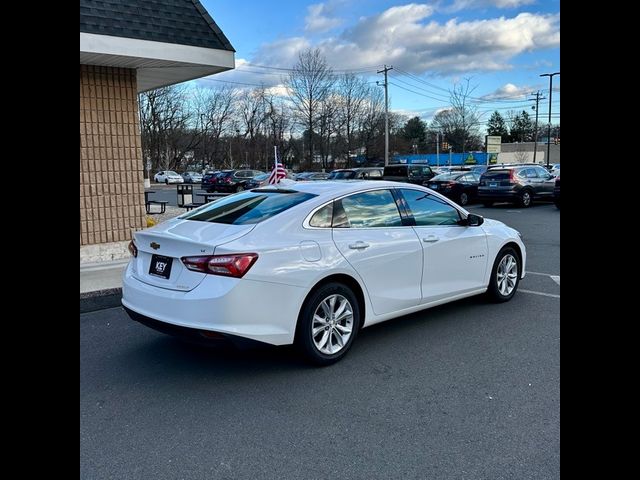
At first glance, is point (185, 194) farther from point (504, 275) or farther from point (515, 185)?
point (504, 275)

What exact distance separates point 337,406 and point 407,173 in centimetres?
2262

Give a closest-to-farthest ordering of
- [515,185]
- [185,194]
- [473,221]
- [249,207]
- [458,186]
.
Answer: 1. [249,207]
2. [473,221]
3. [185,194]
4. [515,185]
5. [458,186]

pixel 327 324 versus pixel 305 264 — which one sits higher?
pixel 305 264

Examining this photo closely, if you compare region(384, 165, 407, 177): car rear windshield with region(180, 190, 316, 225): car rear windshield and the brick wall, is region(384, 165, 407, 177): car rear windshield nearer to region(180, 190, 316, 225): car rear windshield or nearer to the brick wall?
the brick wall

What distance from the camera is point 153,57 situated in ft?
26.5

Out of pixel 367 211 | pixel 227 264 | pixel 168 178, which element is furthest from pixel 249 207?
pixel 168 178

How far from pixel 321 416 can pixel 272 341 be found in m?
0.73

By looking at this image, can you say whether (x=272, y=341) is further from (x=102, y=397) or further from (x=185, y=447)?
(x=102, y=397)

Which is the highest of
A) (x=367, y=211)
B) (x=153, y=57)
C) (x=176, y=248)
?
(x=153, y=57)

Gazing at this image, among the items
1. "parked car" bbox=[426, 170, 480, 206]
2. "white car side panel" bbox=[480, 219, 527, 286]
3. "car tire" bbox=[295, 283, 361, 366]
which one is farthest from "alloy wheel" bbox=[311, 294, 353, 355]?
"parked car" bbox=[426, 170, 480, 206]

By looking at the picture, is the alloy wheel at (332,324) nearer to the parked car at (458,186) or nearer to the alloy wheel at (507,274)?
the alloy wheel at (507,274)
